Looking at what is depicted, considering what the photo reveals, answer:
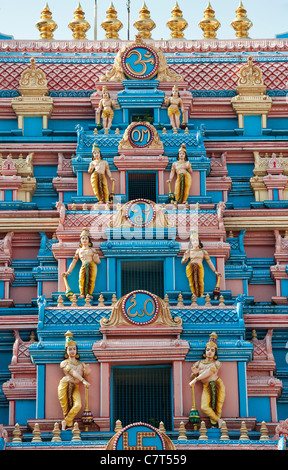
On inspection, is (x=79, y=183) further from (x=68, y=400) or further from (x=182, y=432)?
(x=182, y=432)

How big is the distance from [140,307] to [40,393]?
3365 millimetres

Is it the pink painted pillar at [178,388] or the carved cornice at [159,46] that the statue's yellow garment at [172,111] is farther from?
the pink painted pillar at [178,388]

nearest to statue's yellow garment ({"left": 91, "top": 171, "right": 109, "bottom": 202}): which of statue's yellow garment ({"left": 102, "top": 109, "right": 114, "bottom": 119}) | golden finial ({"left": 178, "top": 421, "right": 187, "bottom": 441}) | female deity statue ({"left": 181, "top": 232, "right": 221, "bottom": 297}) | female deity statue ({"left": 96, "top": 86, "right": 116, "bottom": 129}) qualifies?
female deity statue ({"left": 96, "top": 86, "right": 116, "bottom": 129})

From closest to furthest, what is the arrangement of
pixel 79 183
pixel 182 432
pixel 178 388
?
pixel 182 432 < pixel 178 388 < pixel 79 183

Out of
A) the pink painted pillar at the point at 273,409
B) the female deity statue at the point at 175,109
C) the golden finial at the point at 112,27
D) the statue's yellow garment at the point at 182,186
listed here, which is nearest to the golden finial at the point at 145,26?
the golden finial at the point at 112,27

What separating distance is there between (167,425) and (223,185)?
1019cm

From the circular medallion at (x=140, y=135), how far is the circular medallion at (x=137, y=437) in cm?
1310

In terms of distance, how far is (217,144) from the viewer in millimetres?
47188

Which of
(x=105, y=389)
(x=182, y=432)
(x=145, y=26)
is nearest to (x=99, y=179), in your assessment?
(x=105, y=389)

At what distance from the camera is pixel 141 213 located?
41.6m

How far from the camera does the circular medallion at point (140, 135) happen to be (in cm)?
4488

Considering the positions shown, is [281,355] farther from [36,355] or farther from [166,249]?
[36,355]

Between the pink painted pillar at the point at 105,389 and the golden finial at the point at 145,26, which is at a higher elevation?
the golden finial at the point at 145,26
